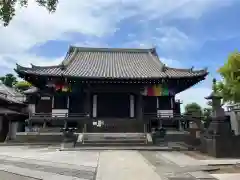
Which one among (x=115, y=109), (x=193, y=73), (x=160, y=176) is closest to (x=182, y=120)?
(x=193, y=73)

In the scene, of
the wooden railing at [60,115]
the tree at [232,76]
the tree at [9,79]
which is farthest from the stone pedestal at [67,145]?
the tree at [9,79]

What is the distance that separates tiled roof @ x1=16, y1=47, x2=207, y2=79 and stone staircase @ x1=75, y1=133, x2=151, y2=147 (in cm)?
492

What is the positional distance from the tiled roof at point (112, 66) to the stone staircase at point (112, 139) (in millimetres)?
4917

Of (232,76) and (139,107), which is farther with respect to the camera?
(139,107)

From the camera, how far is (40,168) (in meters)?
9.39

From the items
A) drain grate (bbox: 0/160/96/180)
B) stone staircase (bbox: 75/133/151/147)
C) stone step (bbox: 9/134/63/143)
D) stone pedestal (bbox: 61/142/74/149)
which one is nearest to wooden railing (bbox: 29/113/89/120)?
stone step (bbox: 9/134/63/143)

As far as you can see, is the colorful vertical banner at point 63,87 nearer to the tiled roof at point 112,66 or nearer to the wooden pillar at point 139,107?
the tiled roof at point 112,66

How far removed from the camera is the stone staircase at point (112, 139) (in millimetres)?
17625

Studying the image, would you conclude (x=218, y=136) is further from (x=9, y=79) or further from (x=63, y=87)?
(x=9, y=79)

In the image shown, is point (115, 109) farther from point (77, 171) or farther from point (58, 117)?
point (77, 171)

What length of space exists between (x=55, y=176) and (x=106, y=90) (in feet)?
48.7

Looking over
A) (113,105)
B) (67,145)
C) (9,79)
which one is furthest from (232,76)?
(9,79)

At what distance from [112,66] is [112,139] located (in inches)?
359

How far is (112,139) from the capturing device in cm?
1875
